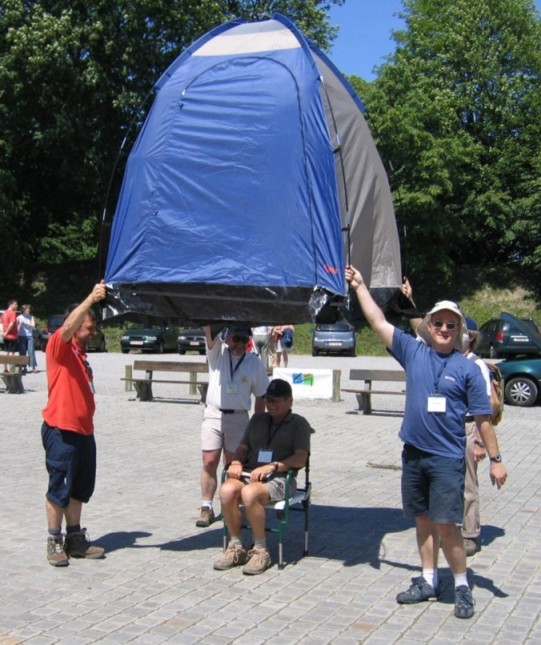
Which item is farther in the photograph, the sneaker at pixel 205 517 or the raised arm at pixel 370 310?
the sneaker at pixel 205 517

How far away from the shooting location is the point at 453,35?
153 ft

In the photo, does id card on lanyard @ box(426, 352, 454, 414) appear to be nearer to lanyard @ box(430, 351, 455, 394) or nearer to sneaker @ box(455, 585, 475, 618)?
lanyard @ box(430, 351, 455, 394)

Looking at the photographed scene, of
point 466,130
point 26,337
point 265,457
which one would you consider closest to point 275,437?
point 265,457

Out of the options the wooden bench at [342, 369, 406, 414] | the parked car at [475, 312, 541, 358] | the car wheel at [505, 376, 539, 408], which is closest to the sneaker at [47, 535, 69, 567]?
the wooden bench at [342, 369, 406, 414]

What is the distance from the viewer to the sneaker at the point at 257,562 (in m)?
6.75

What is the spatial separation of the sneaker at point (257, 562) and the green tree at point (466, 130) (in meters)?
35.6

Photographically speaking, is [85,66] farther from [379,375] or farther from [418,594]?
[418,594]

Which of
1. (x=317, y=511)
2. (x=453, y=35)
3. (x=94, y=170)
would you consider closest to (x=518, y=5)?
(x=453, y=35)

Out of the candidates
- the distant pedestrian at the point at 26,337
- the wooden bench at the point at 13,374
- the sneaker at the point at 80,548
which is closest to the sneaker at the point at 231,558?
the sneaker at the point at 80,548

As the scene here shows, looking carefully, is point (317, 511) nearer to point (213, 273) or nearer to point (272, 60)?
point (213, 273)

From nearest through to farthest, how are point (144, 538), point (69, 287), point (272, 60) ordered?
point (272, 60) → point (144, 538) → point (69, 287)

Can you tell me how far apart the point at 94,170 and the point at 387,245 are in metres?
34.2

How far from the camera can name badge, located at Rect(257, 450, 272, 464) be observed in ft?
23.5

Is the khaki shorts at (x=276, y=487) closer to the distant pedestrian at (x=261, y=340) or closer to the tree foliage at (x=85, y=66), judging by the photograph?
the distant pedestrian at (x=261, y=340)
